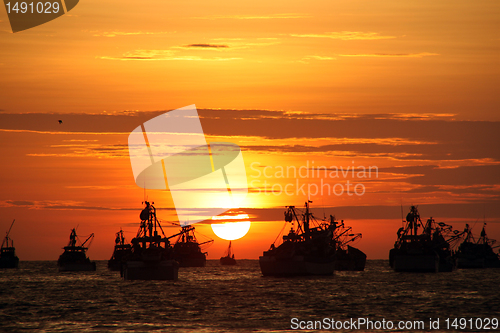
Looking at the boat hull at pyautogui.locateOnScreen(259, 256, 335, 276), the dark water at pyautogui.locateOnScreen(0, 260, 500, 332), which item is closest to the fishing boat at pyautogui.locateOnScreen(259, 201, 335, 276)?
the boat hull at pyautogui.locateOnScreen(259, 256, 335, 276)

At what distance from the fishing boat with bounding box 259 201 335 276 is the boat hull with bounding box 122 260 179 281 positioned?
33893mm

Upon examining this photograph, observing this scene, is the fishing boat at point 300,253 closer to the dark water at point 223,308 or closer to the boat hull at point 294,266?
the boat hull at point 294,266

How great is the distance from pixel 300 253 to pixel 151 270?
44.5 m

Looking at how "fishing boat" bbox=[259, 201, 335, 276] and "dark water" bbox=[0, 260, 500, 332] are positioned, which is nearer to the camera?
"dark water" bbox=[0, 260, 500, 332]

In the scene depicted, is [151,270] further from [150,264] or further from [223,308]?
[223,308]

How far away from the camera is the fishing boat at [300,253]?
180m

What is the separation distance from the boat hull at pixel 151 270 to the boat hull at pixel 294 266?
33500mm

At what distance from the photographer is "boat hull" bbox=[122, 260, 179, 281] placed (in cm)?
15938

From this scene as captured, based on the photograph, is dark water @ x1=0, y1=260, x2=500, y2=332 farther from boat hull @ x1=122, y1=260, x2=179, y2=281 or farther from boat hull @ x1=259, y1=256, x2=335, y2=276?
boat hull @ x1=259, y1=256, x2=335, y2=276

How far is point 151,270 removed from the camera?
6289 inches

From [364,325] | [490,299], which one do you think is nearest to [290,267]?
[490,299]

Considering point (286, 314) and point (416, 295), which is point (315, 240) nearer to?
point (416, 295)

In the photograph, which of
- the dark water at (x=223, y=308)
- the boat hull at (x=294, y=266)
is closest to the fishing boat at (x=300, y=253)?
the boat hull at (x=294, y=266)

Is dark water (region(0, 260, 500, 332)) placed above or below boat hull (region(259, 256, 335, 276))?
below
